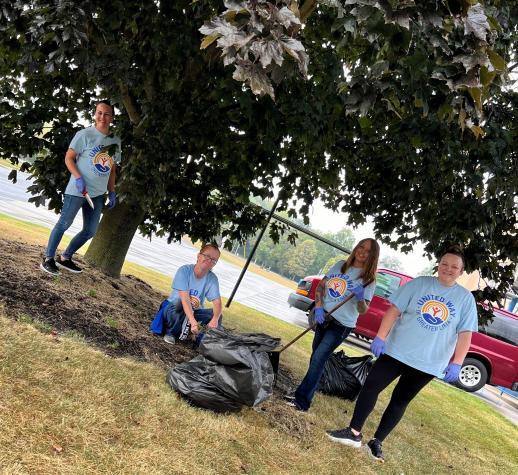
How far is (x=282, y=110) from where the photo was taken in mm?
4871

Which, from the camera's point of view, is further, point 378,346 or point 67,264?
point 67,264

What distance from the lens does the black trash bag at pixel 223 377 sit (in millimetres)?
3361

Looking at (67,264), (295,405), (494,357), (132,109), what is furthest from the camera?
Answer: (494,357)

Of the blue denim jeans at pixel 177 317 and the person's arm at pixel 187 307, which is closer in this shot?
the person's arm at pixel 187 307

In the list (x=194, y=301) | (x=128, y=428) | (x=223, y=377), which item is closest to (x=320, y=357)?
(x=223, y=377)

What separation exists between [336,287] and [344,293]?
0.32 feet

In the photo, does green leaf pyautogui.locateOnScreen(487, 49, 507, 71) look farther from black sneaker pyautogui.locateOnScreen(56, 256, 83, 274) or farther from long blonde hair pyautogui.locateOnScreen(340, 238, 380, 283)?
black sneaker pyautogui.locateOnScreen(56, 256, 83, 274)

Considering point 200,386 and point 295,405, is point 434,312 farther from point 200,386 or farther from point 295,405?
point 200,386

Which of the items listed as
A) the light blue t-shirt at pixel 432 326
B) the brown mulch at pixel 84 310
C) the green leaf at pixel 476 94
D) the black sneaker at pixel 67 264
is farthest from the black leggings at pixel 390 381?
the black sneaker at pixel 67 264

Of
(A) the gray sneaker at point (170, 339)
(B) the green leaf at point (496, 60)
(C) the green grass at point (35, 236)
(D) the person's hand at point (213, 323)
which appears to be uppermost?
(B) the green leaf at point (496, 60)

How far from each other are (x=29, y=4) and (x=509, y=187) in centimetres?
394

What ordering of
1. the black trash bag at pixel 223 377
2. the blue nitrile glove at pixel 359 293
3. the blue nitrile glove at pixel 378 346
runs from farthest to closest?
the blue nitrile glove at pixel 359 293
the blue nitrile glove at pixel 378 346
the black trash bag at pixel 223 377

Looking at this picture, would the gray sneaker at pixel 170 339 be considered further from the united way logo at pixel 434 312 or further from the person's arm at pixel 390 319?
the united way logo at pixel 434 312

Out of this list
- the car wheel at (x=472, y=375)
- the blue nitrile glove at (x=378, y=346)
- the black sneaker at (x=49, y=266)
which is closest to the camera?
the blue nitrile glove at (x=378, y=346)
